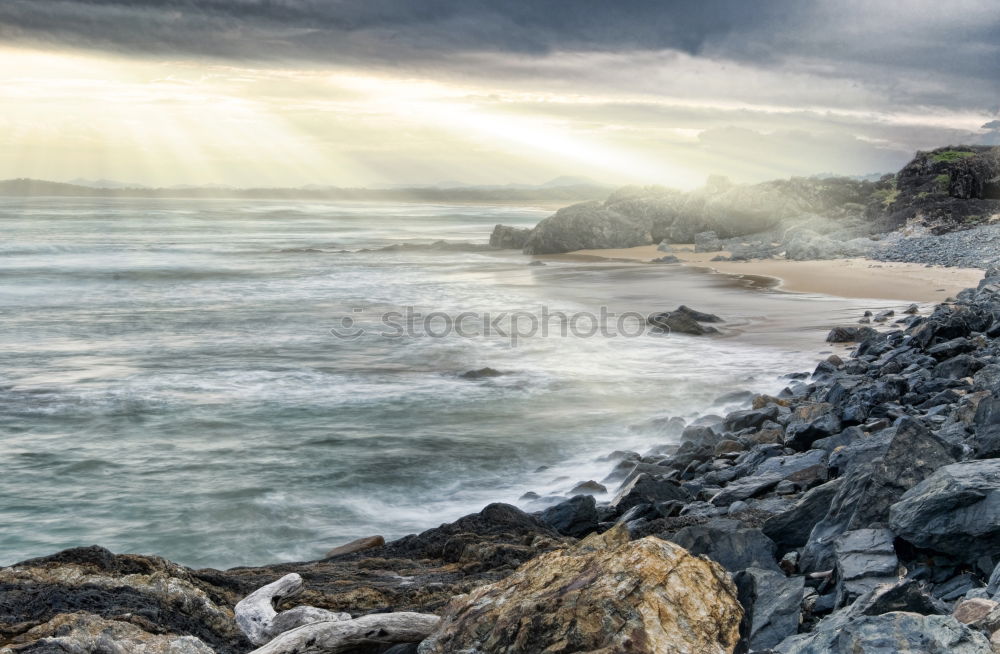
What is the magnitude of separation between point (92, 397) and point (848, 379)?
43.9 ft

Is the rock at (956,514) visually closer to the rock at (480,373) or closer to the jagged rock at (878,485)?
the jagged rock at (878,485)

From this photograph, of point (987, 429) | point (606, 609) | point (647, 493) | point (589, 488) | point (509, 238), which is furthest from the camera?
point (509, 238)

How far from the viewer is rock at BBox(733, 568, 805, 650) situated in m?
4.09

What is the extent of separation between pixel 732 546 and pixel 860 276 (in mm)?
27049

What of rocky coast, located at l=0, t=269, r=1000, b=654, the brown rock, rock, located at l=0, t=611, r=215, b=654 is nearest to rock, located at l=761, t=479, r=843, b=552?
rocky coast, located at l=0, t=269, r=1000, b=654

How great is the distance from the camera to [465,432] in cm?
1352

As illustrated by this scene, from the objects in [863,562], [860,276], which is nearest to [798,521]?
[863,562]

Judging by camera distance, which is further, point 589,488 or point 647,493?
point 589,488

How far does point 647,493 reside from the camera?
843 cm

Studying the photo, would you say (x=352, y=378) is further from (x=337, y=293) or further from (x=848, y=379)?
(x=337, y=293)

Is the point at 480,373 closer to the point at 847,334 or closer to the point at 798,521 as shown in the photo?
the point at 847,334

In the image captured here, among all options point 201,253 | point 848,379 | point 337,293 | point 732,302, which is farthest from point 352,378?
point 201,253

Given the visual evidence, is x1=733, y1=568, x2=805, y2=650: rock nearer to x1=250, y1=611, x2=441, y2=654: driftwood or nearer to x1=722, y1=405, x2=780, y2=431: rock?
x1=250, y1=611, x2=441, y2=654: driftwood

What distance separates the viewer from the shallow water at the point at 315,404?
34.7ft
